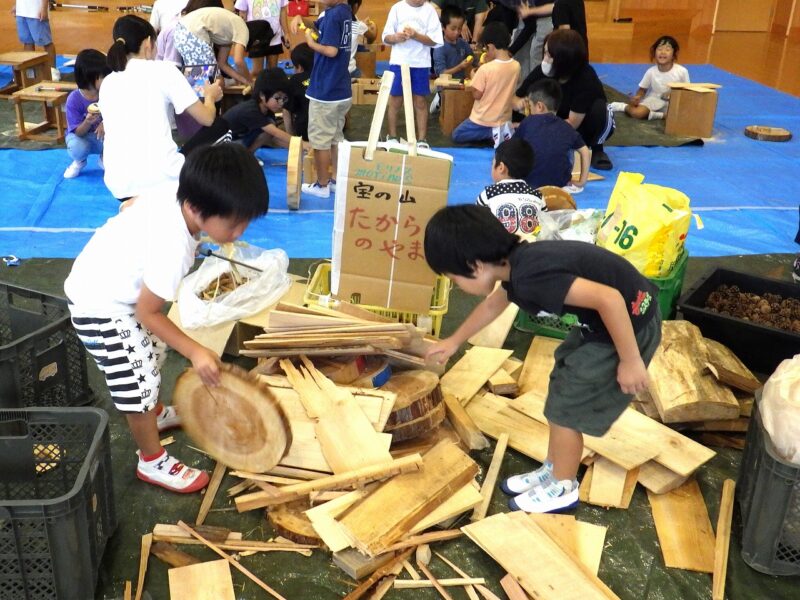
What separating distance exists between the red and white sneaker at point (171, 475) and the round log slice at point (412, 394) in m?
0.75

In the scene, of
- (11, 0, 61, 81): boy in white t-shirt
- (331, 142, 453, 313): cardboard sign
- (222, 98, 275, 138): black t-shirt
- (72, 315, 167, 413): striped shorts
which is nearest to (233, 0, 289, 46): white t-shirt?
(11, 0, 61, 81): boy in white t-shirt

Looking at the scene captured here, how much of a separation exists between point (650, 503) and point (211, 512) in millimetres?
1656

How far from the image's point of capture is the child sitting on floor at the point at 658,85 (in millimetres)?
8664

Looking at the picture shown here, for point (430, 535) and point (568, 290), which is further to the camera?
point (430, 535)

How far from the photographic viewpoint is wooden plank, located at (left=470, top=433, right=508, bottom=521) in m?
2.88

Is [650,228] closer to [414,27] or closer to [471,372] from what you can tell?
[471,372]

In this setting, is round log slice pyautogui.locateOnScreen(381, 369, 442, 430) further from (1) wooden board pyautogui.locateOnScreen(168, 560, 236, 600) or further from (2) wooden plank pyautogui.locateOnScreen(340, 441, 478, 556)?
(1) wooden board pyautogui.locateOnScreen(168, 560, 236, 600)

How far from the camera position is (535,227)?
13.9 ft

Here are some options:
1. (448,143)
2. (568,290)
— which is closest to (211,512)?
(568,290)

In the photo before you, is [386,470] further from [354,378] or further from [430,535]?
[354,378]

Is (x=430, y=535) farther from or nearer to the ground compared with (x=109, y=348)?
nearer to the ground

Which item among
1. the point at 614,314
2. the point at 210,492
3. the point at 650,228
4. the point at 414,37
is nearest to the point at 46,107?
the point at 414,37

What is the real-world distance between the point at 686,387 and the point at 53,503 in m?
2.45

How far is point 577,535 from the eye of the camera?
Result: 2760mm
